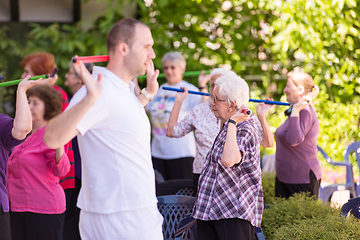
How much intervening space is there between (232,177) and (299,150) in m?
1.21

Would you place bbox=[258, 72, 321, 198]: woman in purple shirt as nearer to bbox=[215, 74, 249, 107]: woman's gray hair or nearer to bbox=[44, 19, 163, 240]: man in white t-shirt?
bbox=[215, 74, 249, 107]: woman's gray hair

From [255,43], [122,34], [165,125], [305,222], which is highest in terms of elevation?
[255,43]

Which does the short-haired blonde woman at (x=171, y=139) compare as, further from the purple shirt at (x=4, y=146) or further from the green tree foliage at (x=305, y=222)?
the purple shirt at (x=4, y=146)

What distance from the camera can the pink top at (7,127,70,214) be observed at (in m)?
2.34

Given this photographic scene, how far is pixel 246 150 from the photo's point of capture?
200 centimetres

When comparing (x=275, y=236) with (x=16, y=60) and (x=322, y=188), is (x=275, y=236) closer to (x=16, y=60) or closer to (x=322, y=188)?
(x=322, y=188)

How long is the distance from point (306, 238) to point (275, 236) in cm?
19

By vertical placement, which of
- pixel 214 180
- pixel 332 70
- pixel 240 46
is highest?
pixel 240 46

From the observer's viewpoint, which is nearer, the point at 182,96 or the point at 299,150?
the point at 182,96

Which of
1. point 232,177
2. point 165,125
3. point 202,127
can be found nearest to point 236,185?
point 232,177

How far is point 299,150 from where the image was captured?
10.1 feet

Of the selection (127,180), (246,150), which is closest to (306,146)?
(246,150)

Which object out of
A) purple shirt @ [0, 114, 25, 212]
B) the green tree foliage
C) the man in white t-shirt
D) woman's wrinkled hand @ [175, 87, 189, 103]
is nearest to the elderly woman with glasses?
the green tree foliage

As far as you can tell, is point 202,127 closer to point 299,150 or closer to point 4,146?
point 299,150
